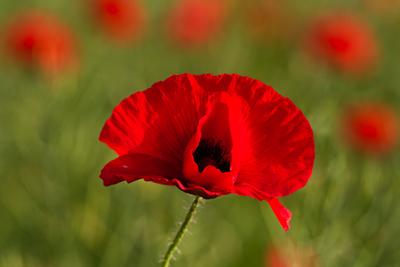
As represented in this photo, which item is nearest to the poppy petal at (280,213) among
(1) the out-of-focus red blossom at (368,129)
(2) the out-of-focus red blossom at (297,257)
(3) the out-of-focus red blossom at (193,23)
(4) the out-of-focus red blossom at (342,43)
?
(2) the out-of-focus red blossom at (297,257)

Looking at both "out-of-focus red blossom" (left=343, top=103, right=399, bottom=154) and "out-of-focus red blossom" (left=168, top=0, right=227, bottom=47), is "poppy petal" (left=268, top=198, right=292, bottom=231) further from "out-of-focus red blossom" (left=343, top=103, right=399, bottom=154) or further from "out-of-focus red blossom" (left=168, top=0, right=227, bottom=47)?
"out-of-focus red blossom" (left=168, top=0, right=227, bottom=47)

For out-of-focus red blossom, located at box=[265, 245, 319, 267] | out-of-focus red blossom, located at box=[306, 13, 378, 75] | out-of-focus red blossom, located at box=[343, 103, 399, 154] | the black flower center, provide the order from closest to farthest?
1. the black flower center
2. out-of-focus red blossom, located at box=[265, 245, 319, 267]
3. out-of-focus red blossom, located at box=[343, 103, 399, 154]
4. out-of-focus red blossom, located at box=[306, 13, 378, 75]

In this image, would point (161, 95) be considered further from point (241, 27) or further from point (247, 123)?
point (241, 27)

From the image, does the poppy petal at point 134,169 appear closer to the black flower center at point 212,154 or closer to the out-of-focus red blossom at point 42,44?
the black flower center at point 212,154

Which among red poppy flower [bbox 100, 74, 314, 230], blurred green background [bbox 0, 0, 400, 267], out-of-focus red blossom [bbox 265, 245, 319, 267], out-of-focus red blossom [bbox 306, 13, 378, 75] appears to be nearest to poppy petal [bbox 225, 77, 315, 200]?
red poppy flower [bbox 100, 74, 314, 230]

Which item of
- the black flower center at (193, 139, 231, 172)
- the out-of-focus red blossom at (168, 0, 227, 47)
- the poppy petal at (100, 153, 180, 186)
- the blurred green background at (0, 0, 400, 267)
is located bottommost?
the blurred green background at (0, 0, 400, 267)

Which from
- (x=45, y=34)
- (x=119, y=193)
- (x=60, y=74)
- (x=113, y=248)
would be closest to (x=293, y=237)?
(x=113, y=248)

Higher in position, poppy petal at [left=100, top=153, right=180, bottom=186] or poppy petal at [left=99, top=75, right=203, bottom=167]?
poppy petal at [left=99, top=75, right=203, bottom=167]
